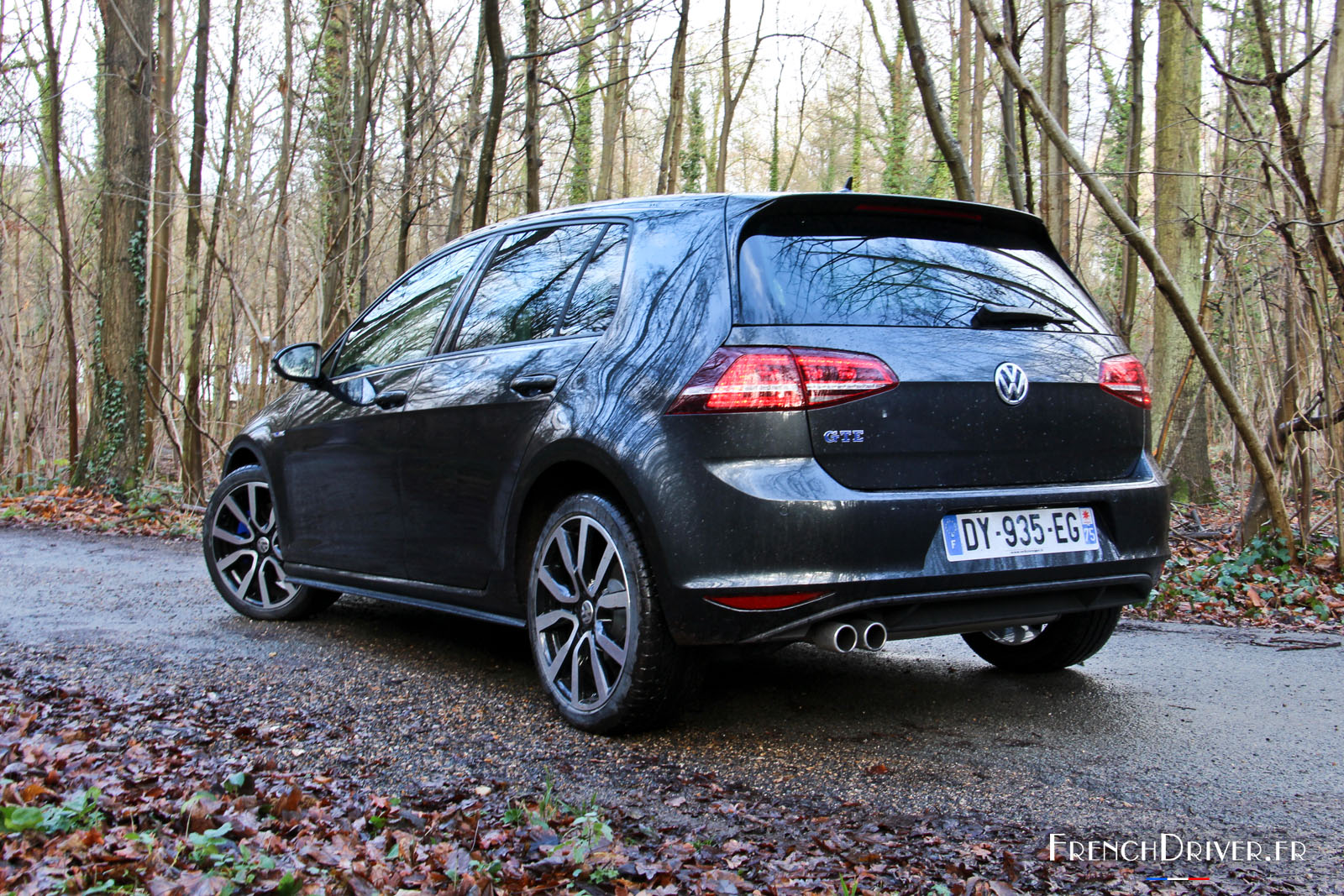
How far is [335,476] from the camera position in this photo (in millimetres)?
4906

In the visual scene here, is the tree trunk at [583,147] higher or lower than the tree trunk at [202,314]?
higher

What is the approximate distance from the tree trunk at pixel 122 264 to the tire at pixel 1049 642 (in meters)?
10.2

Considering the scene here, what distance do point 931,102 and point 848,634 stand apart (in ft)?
19.1

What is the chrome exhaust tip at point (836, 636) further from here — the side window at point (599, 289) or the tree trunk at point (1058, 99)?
the tree trunk at point (1058, 99)

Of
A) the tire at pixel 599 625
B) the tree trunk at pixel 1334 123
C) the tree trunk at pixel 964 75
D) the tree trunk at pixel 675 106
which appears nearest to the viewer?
the tire at pixel 599 625

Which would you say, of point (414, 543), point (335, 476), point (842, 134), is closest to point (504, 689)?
point (414, 543)

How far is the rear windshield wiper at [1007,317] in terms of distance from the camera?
3.44 metres

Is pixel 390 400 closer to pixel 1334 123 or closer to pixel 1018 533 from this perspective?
pixel 1018 533

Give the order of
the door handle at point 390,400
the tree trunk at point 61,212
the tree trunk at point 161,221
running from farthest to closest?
the tree trunk at point 61,212 → the tree trunk at point 161,221 → the door handle at point 390,400

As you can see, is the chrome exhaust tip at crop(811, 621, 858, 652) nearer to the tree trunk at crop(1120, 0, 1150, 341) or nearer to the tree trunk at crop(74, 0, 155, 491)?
the tree trunk at crop(1120, 0, 1150, 341)

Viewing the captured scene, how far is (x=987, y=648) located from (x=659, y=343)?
7.02 ft

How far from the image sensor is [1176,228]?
38.0 feet

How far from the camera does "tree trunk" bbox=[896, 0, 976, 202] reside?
309 inches

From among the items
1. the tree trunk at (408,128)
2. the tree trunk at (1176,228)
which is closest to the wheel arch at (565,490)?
the tree trunk at (408,128)
